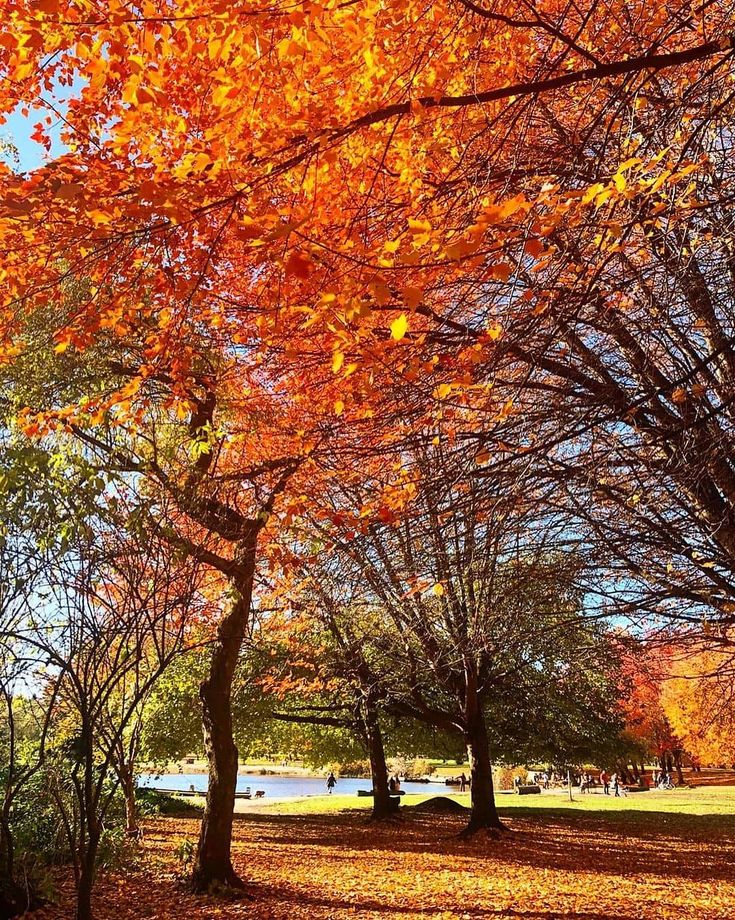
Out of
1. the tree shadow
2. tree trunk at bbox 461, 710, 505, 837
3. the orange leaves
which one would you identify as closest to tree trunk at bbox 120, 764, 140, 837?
the tree shadow

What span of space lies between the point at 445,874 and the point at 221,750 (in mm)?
3650

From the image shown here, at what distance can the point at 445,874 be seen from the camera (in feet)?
30.9

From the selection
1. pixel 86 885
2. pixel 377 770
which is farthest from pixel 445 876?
pixel 377 770

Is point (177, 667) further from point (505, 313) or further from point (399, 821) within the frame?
point (505, 313)

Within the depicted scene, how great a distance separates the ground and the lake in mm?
22632

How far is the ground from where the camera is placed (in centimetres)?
727

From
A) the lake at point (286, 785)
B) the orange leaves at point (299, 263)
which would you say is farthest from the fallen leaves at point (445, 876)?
the lake at point (286, 785)

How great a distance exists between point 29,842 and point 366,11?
29.3 feet

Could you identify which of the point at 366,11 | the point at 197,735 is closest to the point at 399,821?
the point at 197,735

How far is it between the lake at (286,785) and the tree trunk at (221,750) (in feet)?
93.0

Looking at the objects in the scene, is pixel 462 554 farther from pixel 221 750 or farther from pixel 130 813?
pixel 130 813

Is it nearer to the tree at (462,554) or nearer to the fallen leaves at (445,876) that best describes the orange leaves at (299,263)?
the tree at (462,554)

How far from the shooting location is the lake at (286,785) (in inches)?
1625

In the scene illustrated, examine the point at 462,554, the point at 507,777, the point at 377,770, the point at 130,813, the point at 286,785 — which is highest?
the point at 462,554
